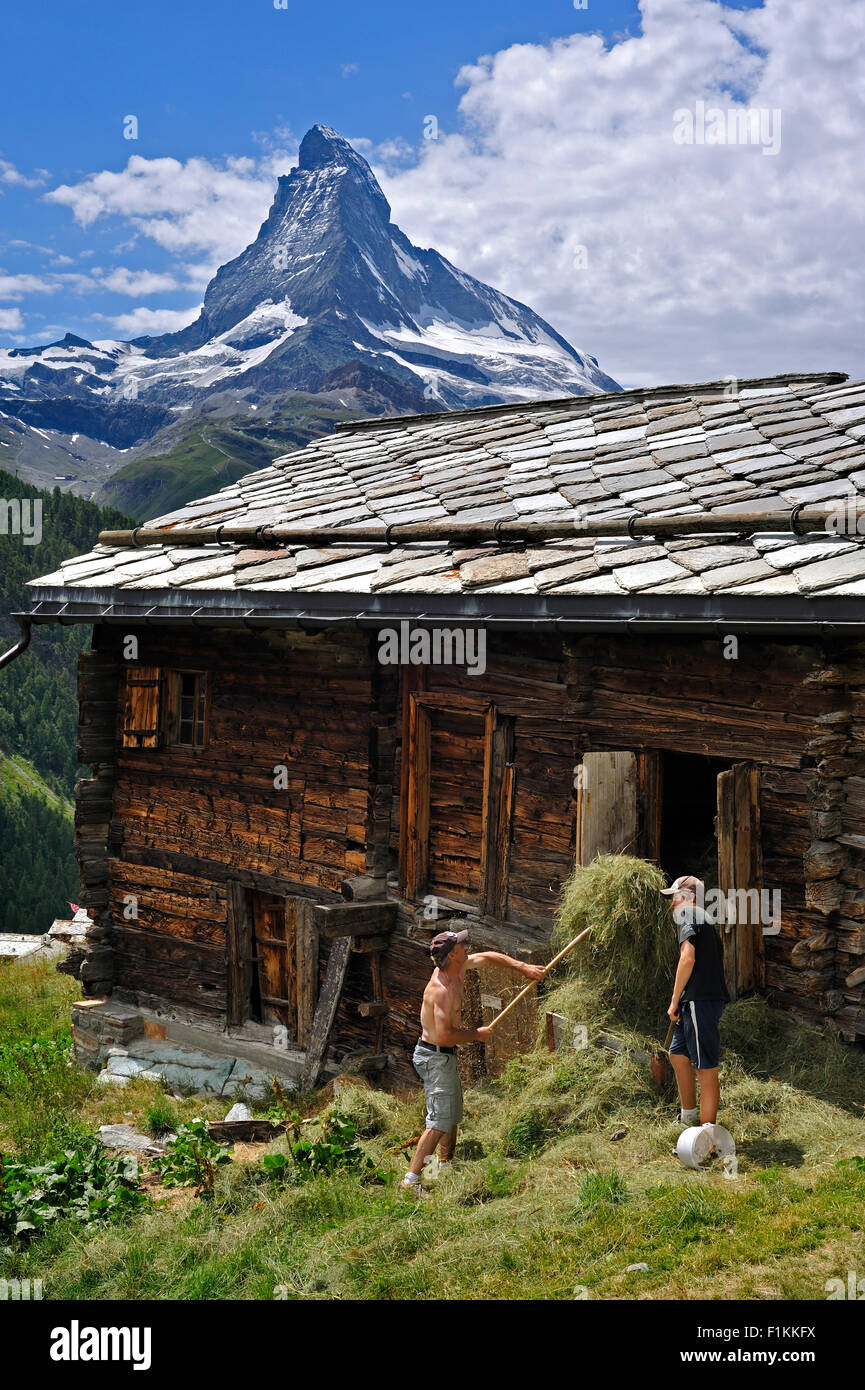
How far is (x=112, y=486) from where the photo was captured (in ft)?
514

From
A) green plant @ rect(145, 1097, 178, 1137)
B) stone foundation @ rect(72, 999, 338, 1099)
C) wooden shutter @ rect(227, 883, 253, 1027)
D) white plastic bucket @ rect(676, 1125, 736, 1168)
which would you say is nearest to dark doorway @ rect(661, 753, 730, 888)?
white plastic bucket @ rect(676, 1125, 736, 1168)

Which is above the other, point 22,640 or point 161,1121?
point 22,640

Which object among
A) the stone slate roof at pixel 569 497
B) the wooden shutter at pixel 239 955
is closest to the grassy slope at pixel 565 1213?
the stone slate roof at pixel 569 497

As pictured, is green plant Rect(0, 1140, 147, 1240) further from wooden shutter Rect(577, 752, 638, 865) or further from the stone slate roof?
the stone slate roof

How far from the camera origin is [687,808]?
10234 mm

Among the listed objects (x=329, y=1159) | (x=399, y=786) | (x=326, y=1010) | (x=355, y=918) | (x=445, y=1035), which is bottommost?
(x=329, y=1159)

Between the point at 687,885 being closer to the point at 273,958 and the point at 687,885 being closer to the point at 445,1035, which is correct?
the point at 445,1035

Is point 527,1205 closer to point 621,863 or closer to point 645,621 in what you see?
point 621,863

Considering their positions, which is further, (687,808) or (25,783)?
(25,783)

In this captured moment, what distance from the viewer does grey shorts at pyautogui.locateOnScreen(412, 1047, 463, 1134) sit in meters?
6.30

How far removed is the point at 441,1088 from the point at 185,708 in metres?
5.42

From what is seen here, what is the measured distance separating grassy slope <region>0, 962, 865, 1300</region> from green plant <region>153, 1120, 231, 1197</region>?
4.0 inches

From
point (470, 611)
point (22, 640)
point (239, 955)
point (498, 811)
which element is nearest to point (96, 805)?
point (22, 640)

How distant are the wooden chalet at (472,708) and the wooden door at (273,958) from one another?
0.10ft
